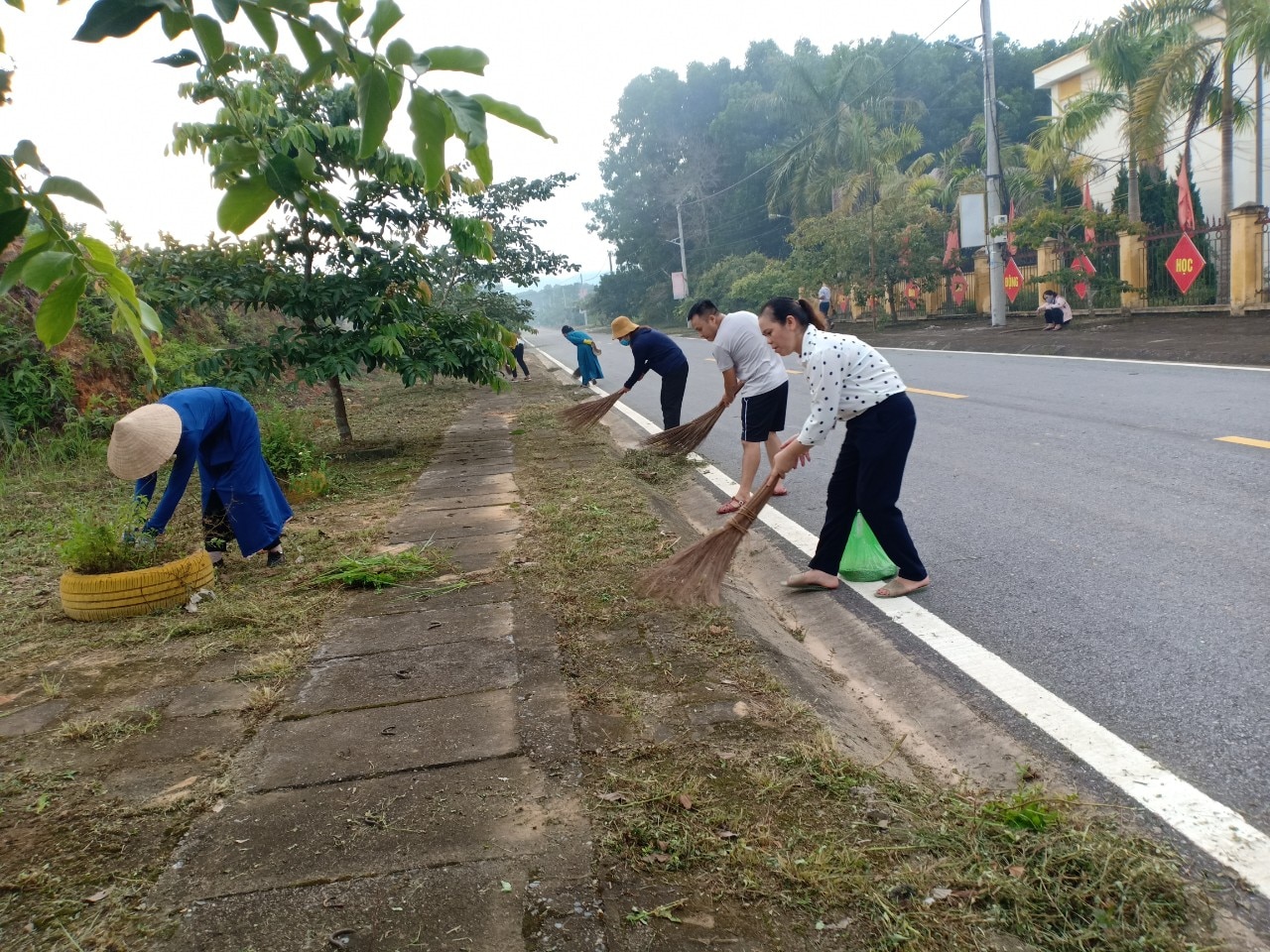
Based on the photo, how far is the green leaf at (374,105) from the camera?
4.47ft

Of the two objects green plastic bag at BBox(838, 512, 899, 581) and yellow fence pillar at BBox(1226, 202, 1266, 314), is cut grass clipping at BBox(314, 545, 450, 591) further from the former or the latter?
yellow fence pillar at BBox(1226, 202, 1266, 314)

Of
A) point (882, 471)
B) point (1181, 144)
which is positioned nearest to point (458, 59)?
→ point (882, 471)

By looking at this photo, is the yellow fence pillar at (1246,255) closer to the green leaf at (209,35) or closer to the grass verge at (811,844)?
the grass verge at (811,844)

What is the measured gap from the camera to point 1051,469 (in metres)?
6.79

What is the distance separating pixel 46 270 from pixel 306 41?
489 millimetres

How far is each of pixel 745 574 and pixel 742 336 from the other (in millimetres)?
2057

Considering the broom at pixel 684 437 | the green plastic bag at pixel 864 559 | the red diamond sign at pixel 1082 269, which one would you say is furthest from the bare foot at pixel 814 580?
the red diamond sign at pixel 1082 269

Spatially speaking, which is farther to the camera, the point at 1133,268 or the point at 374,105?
the point at 1133,268

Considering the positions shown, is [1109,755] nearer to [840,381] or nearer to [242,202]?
[840,381]

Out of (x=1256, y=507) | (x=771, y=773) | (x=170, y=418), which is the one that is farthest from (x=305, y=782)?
(x=1256, y=507)

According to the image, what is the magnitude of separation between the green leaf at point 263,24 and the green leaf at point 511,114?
304 millimetres

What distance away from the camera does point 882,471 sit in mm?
4375

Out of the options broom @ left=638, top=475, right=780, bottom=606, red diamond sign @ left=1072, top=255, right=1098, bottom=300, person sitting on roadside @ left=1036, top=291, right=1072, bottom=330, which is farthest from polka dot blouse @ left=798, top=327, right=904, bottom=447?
red diamond sign @ left=1072, top=255, right=1098, bottom=300

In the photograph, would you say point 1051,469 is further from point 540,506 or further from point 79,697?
point 79,697
